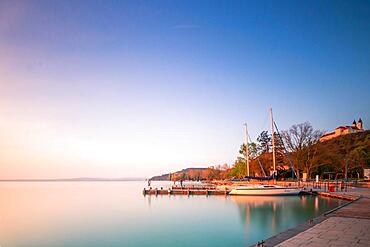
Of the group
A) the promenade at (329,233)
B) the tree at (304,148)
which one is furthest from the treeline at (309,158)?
the promenade at (329,233)

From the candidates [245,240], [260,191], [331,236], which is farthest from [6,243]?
[260,191]

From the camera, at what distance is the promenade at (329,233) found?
966cm


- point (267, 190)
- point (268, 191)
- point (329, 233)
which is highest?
point (329, 233)

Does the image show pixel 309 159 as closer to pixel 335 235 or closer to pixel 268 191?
pixel 268 191

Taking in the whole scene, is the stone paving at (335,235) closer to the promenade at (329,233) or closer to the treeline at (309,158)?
the promenade at (329,233)

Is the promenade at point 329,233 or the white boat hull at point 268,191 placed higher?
the promenade at point 329,233

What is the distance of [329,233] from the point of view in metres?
11.1

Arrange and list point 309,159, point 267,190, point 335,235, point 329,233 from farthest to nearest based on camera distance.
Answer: point 309,159 → point 267,190 → point 329,233 → point 335,235

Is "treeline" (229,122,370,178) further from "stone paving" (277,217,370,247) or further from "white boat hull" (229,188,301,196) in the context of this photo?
"stone paving" (277,217,370,247)

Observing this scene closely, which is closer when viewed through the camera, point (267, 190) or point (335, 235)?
point (335, 235)

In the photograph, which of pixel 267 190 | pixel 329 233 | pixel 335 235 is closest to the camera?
pixel 335 235

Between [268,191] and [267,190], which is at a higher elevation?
[267,190]

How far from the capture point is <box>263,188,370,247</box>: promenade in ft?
31.7

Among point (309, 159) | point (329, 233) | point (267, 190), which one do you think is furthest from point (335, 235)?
point (309, 159)
